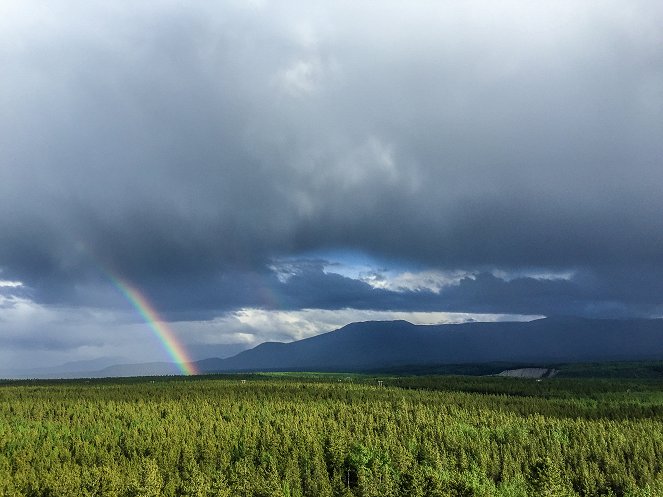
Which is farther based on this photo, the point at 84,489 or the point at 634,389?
the point at 634,389

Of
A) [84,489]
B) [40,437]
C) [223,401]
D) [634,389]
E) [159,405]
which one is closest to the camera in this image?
[84,489]

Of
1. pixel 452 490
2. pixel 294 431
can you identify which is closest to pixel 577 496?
pixel 452 490

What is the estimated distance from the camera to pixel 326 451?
244ft

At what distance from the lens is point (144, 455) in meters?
72.9

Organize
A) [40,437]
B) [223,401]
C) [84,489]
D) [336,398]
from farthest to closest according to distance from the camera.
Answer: [336,398] → [223,401] → [40,437] → [84,489]

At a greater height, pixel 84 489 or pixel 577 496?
pixel 84 489

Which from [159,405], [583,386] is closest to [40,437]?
[159,405]

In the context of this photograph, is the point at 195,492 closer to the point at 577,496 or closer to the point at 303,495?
the point at 303,495

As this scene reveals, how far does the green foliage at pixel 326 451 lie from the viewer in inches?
2266

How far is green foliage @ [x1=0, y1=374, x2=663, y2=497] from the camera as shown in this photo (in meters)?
57.6

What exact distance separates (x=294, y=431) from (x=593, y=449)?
42.7m

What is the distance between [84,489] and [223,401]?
72929 millimetres

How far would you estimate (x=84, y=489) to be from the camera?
53688 millimetres

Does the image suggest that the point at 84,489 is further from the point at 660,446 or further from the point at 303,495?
the point at 660,446
